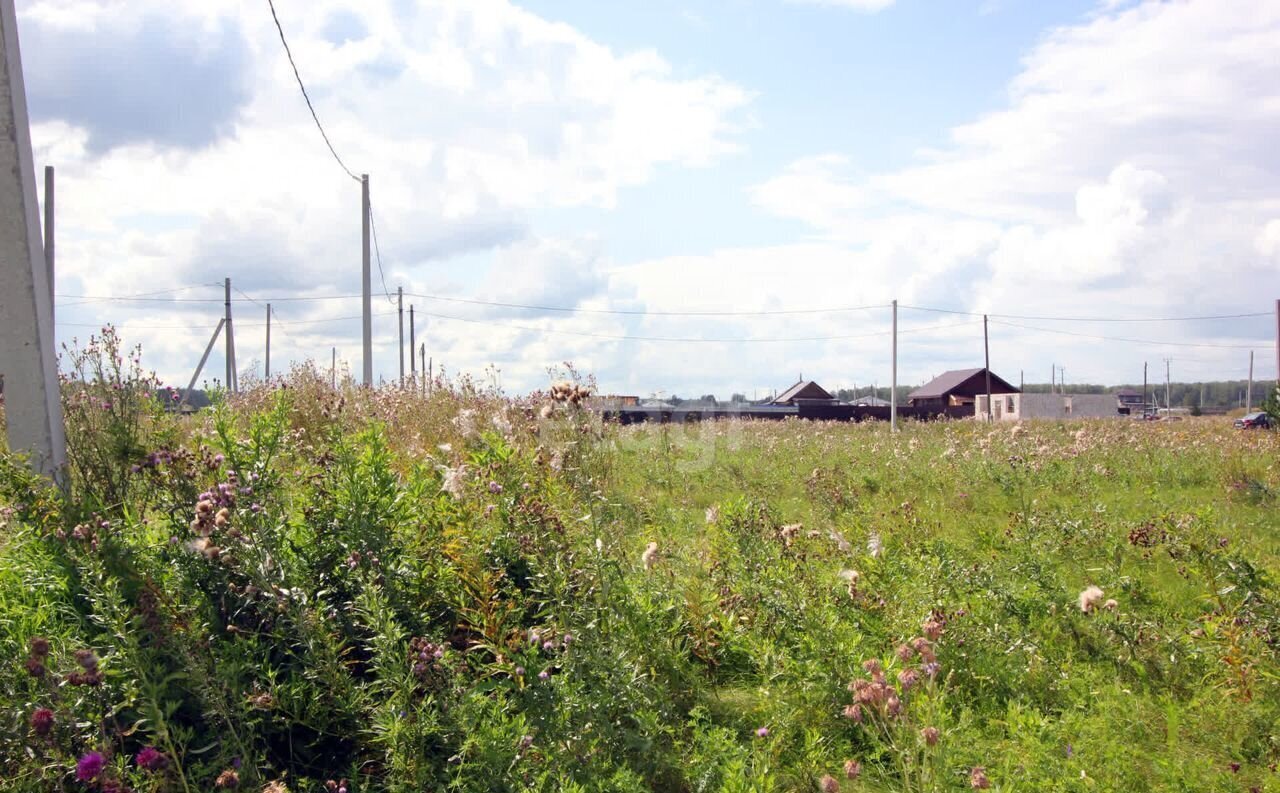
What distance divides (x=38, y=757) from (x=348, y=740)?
90 cm

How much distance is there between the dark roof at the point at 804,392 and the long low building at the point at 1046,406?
14893mm

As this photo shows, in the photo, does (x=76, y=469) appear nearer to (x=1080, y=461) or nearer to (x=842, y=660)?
(x=842, y=660)

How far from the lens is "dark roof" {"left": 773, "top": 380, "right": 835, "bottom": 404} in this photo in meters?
64.4

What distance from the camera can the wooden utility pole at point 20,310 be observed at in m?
4.23

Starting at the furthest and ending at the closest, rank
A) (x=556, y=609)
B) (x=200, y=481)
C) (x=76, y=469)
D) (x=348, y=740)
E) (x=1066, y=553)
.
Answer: (x=1066, y=553) < (x=76, y=469) < (x=200, y=481) < (x=556, y=609) < (x=348, y=740)

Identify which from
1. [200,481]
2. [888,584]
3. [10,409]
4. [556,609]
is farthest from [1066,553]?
Answer: [10,409]

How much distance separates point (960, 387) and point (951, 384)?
0.81 metres

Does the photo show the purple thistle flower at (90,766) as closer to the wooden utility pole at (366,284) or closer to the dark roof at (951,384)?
the wooden utility pole at (366,284)

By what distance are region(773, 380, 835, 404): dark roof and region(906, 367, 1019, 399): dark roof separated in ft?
23.2

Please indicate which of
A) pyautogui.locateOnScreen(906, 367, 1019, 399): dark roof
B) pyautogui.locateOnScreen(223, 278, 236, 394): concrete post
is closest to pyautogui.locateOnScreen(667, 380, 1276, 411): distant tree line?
pyautogui.locateOnScreen(906, 367, 1019, 399): dark roof

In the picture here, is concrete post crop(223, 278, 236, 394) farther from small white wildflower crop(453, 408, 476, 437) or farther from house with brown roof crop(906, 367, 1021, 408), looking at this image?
house with brown roof crop(906, 367, 1021, 408)

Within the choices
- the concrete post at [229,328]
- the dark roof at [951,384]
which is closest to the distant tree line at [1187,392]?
the dark roof at [951,384]

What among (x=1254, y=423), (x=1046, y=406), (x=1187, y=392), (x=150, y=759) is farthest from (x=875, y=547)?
(x=1187, y=392)

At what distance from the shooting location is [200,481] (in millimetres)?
3920
